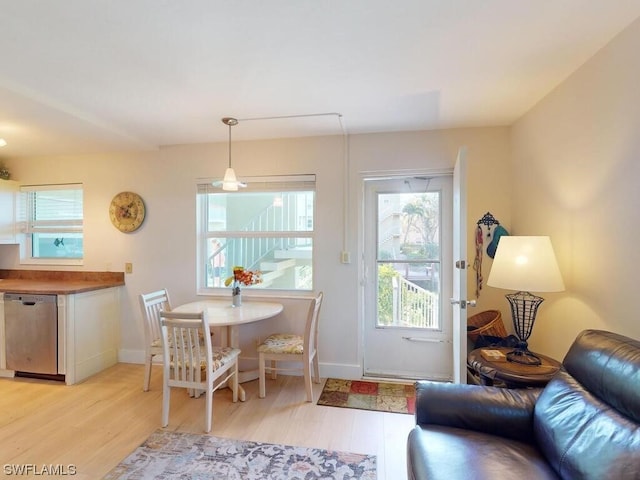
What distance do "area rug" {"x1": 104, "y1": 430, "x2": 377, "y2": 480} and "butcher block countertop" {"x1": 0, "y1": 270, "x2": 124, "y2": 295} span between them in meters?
1.78

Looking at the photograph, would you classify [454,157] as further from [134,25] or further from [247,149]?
[134,25]

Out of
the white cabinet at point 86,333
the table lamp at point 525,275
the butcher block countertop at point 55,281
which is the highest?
the table lamp at point 525,275

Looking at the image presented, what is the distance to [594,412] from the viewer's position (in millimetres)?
1203

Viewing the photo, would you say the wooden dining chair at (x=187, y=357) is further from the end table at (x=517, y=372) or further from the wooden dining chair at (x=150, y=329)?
the end table at (x=517, y=372)

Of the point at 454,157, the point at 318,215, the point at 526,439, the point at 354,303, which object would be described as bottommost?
the point at 526,439

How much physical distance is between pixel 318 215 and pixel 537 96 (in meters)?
1.91

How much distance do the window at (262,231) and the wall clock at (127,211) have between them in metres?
0.66

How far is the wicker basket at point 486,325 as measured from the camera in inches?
97.4

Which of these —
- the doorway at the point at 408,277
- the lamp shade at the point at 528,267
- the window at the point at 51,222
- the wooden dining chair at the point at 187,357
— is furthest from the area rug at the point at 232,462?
the window at the point at 51,222

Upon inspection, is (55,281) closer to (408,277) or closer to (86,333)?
(86,333)

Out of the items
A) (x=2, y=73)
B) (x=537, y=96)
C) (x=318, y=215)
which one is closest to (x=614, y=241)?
(x=537, y=96)

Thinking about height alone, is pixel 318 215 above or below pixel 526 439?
above

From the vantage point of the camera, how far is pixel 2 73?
6.09 ft

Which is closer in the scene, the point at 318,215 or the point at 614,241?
the point at 614,241
